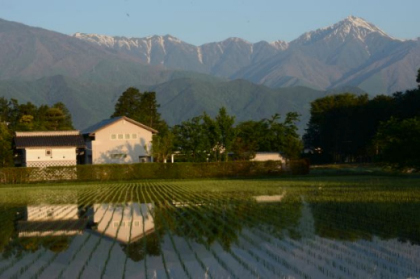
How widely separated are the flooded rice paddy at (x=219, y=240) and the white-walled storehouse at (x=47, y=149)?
37.1 m

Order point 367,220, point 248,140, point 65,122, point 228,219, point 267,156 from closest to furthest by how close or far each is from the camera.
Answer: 1. point 367,220
2. point 228,219
3. point 267,156
4. point 248,140
5. point 65,122

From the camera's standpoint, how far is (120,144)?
6253 cm

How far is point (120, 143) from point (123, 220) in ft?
144

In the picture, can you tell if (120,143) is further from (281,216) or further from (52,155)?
(281,216)

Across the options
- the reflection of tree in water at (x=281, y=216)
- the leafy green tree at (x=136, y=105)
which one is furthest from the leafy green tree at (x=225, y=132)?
the leafy green tree at (x=136, y=105)

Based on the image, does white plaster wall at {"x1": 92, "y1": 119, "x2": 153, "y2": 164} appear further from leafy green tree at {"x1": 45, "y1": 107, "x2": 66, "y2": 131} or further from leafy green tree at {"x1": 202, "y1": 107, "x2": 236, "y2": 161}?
leafy green tree at {"x1": 45, "y1": 107, "x2": 66, "y2": 131}

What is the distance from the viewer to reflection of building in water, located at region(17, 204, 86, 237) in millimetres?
17031

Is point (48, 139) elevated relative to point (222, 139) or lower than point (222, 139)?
elevated

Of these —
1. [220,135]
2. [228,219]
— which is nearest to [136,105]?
[220,135]

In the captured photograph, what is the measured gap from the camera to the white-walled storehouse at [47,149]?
6041 cm

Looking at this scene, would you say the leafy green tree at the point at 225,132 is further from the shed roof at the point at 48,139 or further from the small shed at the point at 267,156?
the shed roof at the point at 48,139

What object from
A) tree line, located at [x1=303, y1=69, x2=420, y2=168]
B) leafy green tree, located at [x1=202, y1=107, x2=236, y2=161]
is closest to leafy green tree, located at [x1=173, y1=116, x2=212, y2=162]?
leafy green tree, located at [x1=202, y1=107, x2=236, y2=161]

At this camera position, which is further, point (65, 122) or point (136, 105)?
point (136, 105)

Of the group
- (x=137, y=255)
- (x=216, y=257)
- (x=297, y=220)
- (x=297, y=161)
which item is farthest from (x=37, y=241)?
(x=297, y=161)
